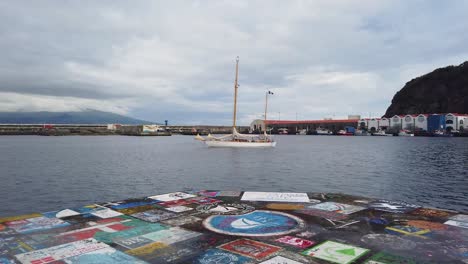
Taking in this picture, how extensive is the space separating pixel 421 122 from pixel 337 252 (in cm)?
19563

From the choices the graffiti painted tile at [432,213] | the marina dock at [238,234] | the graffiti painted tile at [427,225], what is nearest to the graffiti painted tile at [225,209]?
the marina dock at [238,234]

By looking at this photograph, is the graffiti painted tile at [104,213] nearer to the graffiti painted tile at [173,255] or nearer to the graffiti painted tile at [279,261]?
the graffiti painted tile at [173,255]

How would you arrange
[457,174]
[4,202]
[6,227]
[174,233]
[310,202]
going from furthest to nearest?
[457,174], [4,202], [310,202], [6,227], [174,233]

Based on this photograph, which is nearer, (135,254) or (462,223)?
(135,254)

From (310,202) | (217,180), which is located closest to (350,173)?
(217,180)

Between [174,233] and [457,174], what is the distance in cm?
3567

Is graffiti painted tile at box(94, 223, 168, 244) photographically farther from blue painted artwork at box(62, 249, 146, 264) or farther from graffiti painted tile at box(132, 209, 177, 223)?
blue painted artwork at box(62, 249, 146, 264)

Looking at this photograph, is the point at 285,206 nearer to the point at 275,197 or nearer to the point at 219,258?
the point at 275,197

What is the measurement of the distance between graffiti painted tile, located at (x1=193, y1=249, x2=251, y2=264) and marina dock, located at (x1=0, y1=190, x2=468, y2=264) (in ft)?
0.08

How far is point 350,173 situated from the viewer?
3609 centimetres

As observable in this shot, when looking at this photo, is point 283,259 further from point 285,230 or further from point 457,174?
point 457,174

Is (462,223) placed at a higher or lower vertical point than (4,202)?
higher

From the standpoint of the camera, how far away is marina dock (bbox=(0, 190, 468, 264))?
842cm

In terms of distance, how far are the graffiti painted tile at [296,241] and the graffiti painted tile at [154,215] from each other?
4692 millimetres
